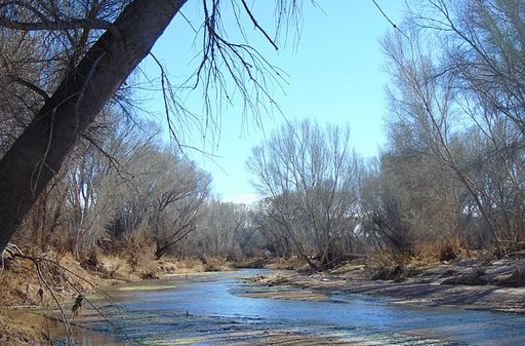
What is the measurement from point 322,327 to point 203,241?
76.2 meters

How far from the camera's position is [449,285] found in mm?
21219

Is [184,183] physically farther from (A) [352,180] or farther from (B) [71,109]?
(B) [71,109]

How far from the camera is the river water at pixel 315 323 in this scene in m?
11.9

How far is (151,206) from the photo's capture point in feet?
193

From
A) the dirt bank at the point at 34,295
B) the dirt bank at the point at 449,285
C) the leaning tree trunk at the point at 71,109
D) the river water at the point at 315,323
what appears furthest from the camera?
the dirt bank at the point at 449,285

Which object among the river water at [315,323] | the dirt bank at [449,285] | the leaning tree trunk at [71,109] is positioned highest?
the leaning tree trunk at [71,109]

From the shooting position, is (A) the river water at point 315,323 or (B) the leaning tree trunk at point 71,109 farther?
(A) the river water at point 315,323

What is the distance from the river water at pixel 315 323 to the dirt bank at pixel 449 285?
3.83 ft

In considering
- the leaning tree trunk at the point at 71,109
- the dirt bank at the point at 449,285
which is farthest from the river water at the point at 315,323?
the leaning tree trunk at the point at 71,109

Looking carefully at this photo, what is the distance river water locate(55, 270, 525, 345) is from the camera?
1193 centimetres

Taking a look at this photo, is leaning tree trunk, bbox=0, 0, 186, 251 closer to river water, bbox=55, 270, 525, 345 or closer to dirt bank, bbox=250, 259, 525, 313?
river water, bbox=55, 270, 525, 345

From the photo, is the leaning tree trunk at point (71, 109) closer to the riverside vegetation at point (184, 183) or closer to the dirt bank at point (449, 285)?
the riverside vegetation at point (184, 183)

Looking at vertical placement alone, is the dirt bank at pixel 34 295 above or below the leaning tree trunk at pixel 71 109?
below

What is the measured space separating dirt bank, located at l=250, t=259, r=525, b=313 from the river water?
46.0 inches
